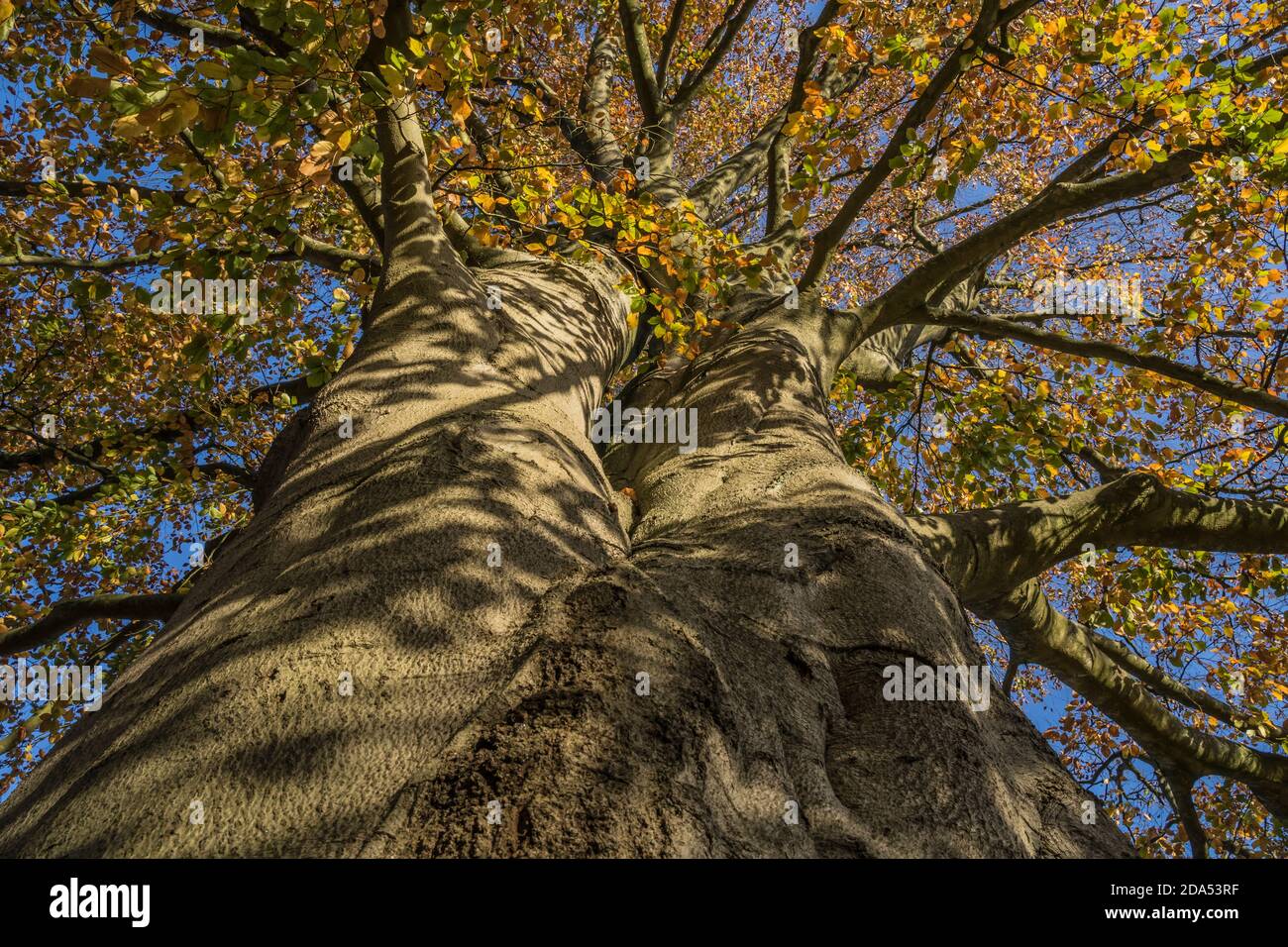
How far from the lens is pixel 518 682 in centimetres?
143

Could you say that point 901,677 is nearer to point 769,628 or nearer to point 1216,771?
point 769,628

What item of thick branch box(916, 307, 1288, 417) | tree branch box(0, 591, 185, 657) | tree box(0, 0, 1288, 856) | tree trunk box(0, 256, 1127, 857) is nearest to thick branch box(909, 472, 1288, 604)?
tree box(0, 0, 1288, 856)

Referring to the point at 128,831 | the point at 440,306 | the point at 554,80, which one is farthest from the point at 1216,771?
the point at 554,80

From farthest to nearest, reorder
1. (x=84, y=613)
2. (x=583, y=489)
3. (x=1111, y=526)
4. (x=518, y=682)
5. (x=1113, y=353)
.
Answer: (x=1113, y=353) < (x=1111, y=526) < (x=84, y=613) < (x=583, y=489) < (x=518, y=682)

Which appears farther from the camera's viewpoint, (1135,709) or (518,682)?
(1135,709)

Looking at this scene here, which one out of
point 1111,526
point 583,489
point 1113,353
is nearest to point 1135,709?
point 1111,526

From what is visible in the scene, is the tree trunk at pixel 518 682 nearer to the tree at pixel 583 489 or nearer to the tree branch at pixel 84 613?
the tree at pixel 583 489

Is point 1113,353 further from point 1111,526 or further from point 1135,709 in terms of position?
point 1135,709

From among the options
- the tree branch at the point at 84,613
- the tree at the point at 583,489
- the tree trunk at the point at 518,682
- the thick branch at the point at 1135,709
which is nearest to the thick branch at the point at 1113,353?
the tree at the point at 583,489

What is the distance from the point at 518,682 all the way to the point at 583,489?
1.02m

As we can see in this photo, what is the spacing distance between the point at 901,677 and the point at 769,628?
34cm

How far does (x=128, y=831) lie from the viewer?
1.14 metres

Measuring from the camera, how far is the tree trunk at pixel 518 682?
1.18 meters

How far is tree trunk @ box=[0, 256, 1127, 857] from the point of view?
1.18m
